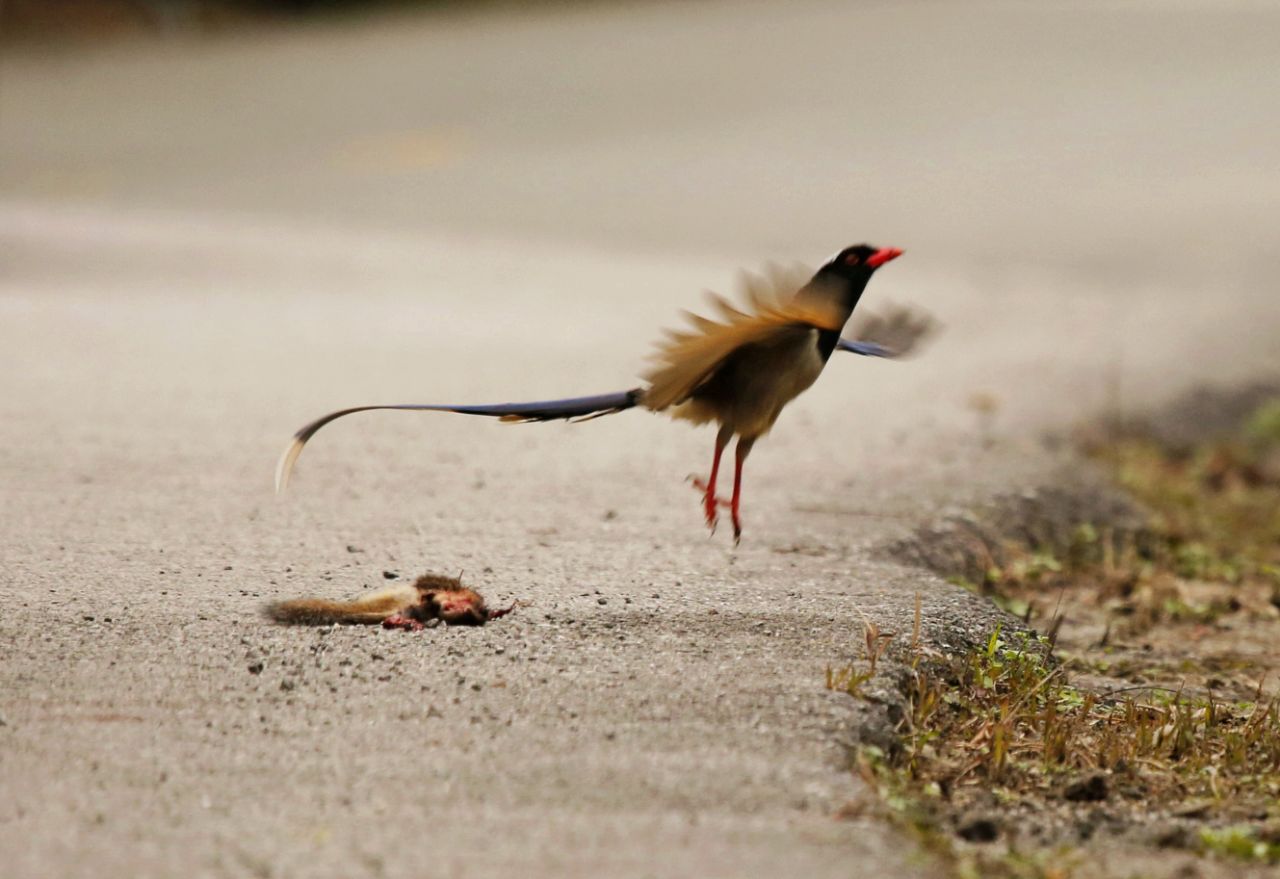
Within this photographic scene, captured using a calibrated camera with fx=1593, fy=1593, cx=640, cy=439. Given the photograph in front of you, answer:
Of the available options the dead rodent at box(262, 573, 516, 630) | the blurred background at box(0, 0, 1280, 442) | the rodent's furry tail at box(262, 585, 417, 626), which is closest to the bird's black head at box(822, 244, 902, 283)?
the dead rodent at box(262, 573, 516, 630)

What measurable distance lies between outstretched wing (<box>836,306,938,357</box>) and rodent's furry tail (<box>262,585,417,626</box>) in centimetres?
114

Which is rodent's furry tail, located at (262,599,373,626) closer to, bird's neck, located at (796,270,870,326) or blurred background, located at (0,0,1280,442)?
bird's neck, located at (796,270,870,326)

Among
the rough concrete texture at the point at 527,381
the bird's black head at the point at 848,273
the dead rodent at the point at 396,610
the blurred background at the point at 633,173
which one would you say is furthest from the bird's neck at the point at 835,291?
the blurred background at the point at 633,173

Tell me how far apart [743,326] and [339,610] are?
3.14 feet

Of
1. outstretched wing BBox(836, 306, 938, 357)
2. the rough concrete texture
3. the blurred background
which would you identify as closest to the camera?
the rough concrete texture

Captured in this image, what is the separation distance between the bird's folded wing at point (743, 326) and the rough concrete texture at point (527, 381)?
0.51 meters

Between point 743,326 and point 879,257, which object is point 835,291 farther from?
point 743,326

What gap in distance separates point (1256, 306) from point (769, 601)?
4792 millimetres

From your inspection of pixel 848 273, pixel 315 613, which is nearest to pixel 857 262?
pixel 848 273

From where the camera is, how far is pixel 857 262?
9.65 ft

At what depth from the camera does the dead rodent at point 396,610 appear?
2992 millimetres

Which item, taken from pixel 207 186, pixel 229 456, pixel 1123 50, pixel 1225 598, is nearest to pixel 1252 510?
pixel 1225 598

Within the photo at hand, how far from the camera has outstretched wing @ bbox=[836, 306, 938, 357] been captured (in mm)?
3502

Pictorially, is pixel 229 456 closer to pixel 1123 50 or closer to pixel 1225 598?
pixel 1225 598
